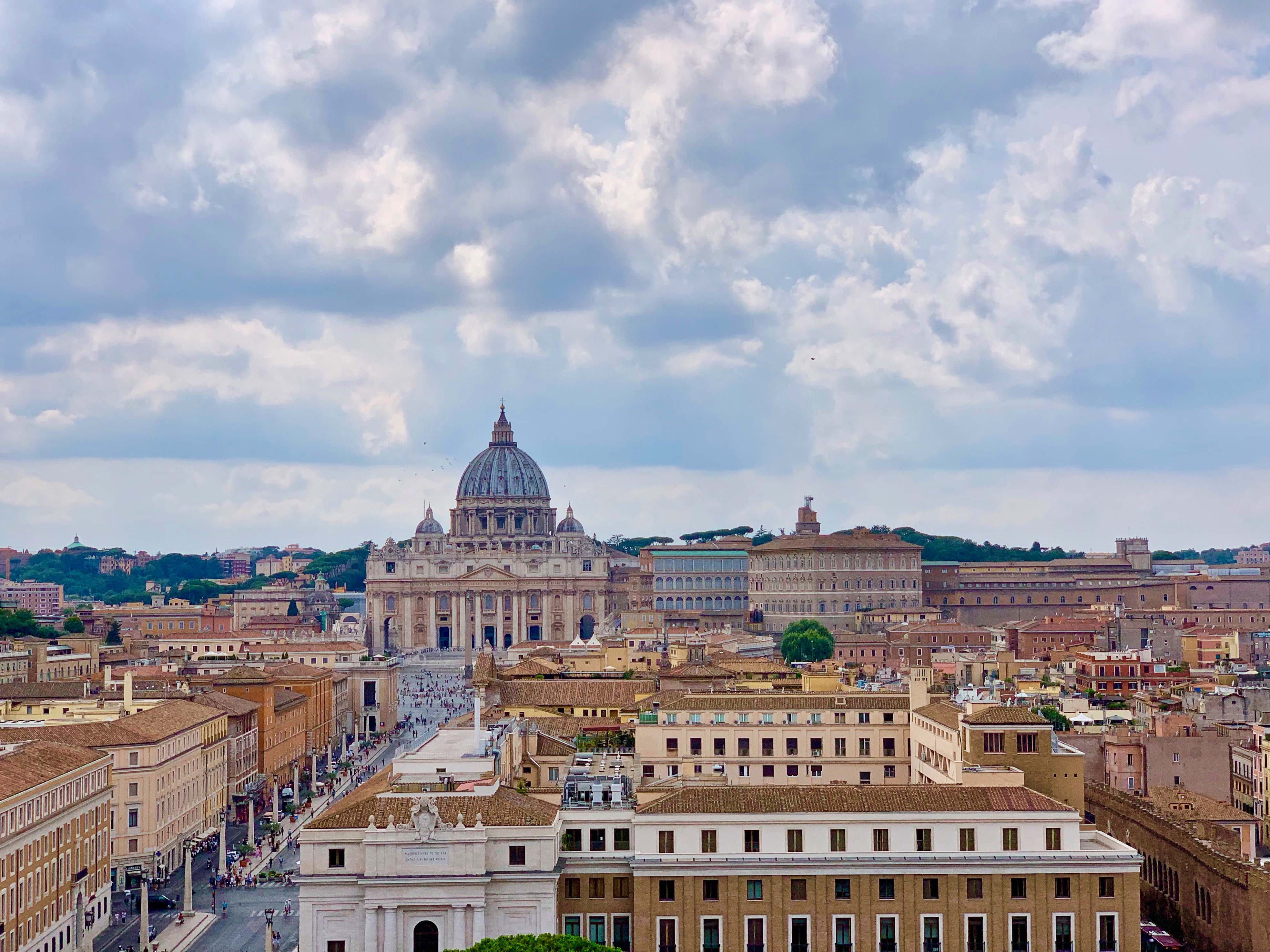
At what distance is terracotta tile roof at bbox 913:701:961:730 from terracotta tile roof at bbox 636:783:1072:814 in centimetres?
698

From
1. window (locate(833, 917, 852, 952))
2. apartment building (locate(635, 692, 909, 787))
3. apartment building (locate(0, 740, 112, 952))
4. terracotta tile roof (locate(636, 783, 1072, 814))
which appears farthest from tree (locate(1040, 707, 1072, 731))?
apartment building (locate(0, 740, 112, 952))

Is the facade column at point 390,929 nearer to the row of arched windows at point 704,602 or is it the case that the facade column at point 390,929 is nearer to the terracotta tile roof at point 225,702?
the terracotta tile roof at point 225,702

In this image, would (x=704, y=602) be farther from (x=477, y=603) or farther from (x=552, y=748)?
(x=552, y=748)

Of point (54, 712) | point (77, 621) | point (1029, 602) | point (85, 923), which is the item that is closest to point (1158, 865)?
point (85, 923)

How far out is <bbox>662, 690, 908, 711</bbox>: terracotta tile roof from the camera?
47.9 m

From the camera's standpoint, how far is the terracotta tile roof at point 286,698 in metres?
75.2

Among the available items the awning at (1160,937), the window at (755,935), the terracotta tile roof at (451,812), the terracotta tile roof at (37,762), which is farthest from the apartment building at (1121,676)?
the terracotta tile roof at (451,812)

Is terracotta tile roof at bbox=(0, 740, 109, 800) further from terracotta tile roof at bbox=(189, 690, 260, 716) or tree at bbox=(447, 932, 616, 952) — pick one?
terracotta tile roof at bbox=(189, 690, 260, 716)

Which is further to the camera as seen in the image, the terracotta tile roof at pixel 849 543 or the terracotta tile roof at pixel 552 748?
the terracotta tile roof at pixel 849 543

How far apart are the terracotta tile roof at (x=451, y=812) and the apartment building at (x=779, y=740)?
1286 cm

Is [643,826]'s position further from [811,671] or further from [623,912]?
[811,671]

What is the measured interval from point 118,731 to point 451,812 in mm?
23402

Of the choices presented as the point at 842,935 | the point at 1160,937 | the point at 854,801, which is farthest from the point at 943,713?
the point at 842,935

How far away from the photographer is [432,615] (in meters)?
197
